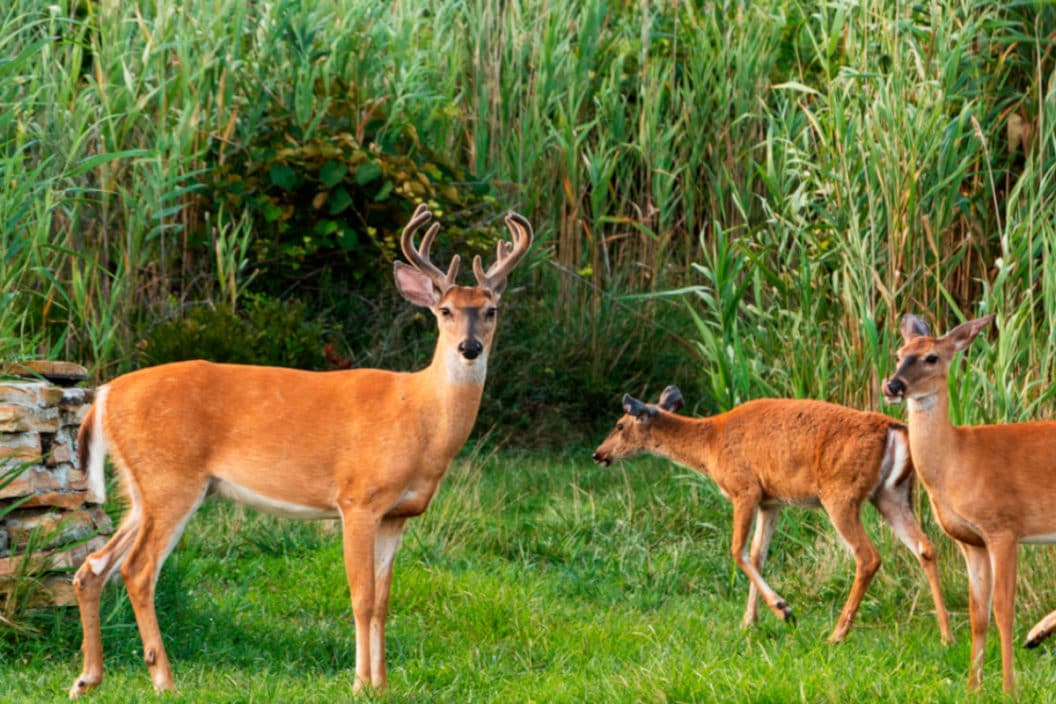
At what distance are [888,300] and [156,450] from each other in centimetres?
362

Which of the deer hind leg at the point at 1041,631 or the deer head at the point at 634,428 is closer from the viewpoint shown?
the deer hind leg at the point at 1041,631

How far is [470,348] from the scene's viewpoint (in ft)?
18.8

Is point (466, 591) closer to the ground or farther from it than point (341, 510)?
closer to the ground

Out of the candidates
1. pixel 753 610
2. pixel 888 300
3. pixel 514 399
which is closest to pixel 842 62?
pixel 888 300

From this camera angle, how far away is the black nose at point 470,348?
5738mm

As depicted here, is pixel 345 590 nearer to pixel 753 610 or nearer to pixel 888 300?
pixel 753 610

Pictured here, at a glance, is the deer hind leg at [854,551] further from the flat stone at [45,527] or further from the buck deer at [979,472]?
the flat stone at [45,527]

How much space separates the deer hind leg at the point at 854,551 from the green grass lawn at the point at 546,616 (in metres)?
0.10

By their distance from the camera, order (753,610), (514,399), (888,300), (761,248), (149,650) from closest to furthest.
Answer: (149,650), (753,610), (888,300), (761,248), (514,399)

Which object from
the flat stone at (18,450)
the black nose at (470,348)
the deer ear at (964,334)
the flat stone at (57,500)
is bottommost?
the flat stone at (57,500)

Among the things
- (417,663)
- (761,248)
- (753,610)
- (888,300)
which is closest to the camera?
(417,663)

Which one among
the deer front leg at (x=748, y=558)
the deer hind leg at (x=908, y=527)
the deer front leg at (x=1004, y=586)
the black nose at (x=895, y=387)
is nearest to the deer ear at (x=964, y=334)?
the black nose at (x=895, y=387)

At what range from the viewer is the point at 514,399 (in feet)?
34.9

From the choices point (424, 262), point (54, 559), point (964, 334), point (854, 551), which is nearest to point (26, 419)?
point (54, 559)
